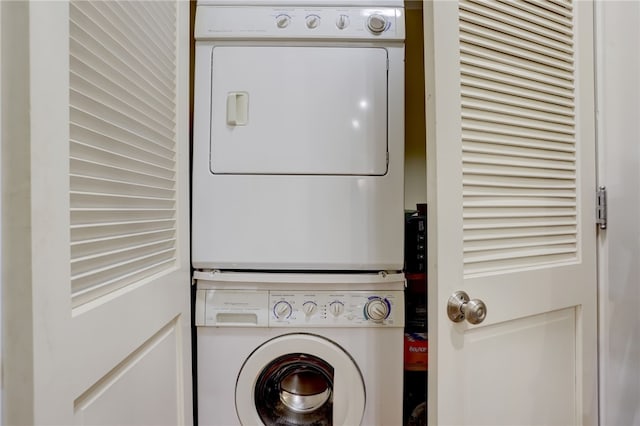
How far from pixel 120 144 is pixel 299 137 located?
559mm

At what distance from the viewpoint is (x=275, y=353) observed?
1.06 m

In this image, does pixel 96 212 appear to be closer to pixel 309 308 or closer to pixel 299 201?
pixel 299 201

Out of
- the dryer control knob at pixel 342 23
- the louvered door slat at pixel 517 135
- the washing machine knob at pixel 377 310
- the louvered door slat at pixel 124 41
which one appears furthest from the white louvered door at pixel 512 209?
the louvered door slat at pixel 124 41

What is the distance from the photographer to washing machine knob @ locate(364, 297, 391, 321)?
107 cm

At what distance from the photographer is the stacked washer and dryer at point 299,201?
1059 mm

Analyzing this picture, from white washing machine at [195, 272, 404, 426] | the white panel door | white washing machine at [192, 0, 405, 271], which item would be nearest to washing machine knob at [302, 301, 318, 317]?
white washing machine at [195, 272, 404, 426]

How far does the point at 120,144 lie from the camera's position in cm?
67

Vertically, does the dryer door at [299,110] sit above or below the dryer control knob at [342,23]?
below

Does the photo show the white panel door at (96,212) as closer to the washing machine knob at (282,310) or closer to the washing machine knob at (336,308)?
the washing machine knob at (282,310)

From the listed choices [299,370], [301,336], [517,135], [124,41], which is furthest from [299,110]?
[299,370]
